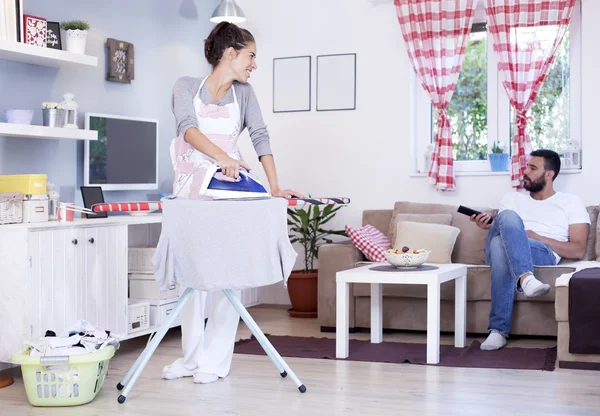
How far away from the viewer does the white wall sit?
5.84 metres

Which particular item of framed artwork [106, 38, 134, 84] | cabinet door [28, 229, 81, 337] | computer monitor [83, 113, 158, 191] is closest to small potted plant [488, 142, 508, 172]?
computer monitor [83, 113, 158, 191]

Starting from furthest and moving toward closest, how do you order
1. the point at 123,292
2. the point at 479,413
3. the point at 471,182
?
the point at 471,182 < the point at 123,292 < the point at 479,413

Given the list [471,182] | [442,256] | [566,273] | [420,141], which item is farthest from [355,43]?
[566,273]

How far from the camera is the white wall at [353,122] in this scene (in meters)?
5.84

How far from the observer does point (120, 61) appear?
16.8 feet

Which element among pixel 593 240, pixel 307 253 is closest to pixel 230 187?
pixel 593 240

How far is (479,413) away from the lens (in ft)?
10.1

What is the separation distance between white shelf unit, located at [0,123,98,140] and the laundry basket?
4.07 ft

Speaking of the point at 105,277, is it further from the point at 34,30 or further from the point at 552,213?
the point at 552,213

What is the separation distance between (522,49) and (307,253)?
1967 mm

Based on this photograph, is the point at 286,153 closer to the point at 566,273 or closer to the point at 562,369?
the point at 566,273

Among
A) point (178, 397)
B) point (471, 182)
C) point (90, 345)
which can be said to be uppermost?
point (471, 182)

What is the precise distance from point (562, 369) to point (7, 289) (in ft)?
8.14

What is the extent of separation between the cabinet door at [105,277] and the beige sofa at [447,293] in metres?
1.35
